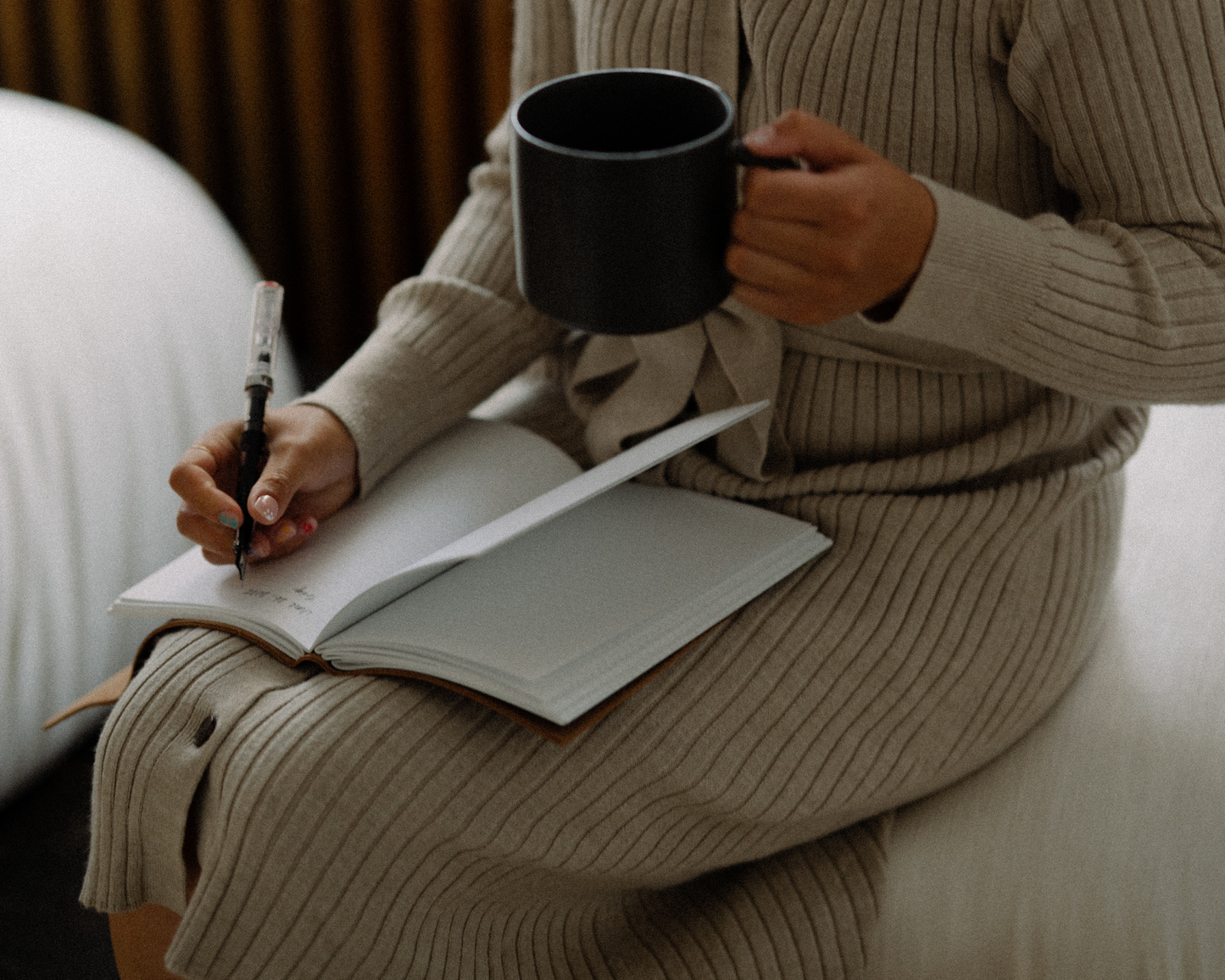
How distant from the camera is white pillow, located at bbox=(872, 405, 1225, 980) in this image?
627mm

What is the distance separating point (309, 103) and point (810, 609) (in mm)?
1098

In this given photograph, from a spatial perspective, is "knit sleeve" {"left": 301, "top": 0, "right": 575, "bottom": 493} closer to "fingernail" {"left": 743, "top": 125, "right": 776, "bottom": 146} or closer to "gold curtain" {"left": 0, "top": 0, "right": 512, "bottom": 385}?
"fingernail" {"left": 743, "top": 125, "right": 776, "bottom": 146}

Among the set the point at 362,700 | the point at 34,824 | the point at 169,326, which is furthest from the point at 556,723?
the point at 169,326

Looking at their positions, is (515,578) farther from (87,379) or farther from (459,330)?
(87,379)

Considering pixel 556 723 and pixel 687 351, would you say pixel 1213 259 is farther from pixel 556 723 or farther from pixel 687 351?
pixel 556 723

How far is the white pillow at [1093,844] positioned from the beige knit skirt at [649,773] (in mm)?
21

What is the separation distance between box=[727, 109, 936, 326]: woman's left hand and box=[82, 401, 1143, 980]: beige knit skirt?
0.21m

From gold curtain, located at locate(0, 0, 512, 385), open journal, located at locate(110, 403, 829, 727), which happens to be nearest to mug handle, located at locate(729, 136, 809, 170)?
open journal, located at locate(110, 403, 829, 727)

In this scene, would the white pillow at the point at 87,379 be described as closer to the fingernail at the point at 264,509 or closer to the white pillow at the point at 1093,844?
the fingernail at the point at 264,509

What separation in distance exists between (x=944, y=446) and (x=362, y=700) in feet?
1.28

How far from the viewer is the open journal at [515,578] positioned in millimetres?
589

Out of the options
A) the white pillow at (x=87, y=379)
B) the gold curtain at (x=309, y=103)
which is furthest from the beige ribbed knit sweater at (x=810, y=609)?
the gold curtain at (x=309, y=103)

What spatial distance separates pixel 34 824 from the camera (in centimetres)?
92

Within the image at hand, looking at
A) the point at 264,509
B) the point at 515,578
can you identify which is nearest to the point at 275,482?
the point at 264,509
